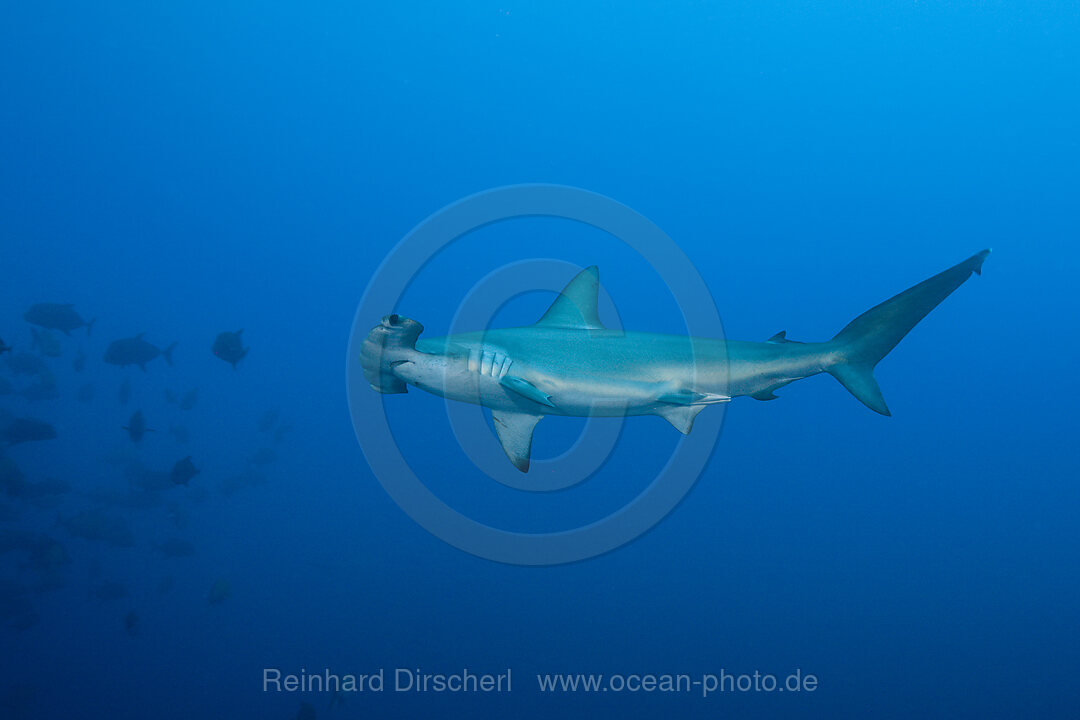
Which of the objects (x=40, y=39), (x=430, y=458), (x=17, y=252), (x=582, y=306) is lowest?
(x=582, y=306)

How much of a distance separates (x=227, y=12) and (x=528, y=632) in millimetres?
13961

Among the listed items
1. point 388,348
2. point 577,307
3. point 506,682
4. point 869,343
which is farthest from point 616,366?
point 506,682

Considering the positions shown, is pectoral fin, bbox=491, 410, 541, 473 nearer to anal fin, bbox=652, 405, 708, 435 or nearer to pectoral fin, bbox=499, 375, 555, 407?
pectoral fin, bbox=499, 375, 555, 407

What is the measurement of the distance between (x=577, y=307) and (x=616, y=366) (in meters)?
0.62

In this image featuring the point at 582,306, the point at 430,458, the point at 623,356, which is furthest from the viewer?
the point at 430,458

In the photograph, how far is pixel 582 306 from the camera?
12.1ft

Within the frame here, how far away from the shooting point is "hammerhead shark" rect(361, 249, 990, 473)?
2.98m

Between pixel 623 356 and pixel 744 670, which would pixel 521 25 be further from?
pixel 744 670

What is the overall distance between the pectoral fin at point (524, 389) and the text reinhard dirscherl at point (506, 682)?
826 centimetres

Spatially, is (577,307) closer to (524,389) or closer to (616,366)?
(616,366)

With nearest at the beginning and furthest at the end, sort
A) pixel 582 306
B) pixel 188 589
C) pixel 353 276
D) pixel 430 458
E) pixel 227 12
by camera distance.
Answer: pixel 582 306 < pixel 188 589 < pixel 227 12 < pixel 430 458 < pixel 353 276

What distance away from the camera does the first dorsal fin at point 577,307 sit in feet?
12.0

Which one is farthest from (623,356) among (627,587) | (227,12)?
(227,12)

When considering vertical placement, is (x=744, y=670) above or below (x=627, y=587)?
below
